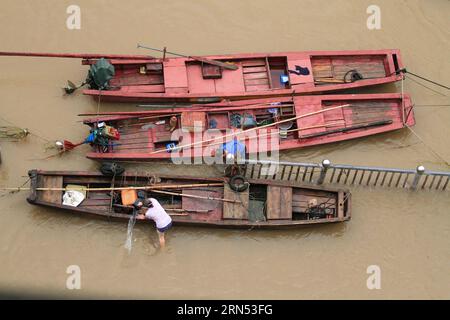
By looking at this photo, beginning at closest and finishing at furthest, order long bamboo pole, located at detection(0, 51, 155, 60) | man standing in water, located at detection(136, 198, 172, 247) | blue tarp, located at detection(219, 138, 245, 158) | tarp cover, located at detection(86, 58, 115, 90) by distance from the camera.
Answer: man standing in water, located at detection(136, 198, 172, 247) → blue tarp, located at detection(219, 138, 245, 158) → tarp cover, located at detection(86, 58, 115, 90) → long bamboo pole, located at detection(0, 51, 155, 60)

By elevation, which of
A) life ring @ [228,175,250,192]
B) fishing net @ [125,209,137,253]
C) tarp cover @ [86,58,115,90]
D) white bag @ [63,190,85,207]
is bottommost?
fishing net @ [125,209,137,253]

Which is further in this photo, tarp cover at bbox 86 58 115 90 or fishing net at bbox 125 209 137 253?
tarp cover at bbox 86 58 115 90

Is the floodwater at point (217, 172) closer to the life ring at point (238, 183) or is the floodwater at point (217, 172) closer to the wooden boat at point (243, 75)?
the wooden boat at point (243, 75)

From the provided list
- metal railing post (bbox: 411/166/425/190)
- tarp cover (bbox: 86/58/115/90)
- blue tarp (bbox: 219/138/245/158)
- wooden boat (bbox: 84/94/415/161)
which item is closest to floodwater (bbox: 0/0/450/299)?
metal railing post (bbox: 411/166/425/190)

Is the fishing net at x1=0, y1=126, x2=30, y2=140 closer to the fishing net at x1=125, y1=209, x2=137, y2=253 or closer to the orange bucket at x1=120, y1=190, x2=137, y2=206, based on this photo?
the orange bucket at x1=120, y1=190, x2=137, y2=206

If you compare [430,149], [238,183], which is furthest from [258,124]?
[430,149]

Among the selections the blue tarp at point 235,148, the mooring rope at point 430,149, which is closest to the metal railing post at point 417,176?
the mooring rope at point 430,149

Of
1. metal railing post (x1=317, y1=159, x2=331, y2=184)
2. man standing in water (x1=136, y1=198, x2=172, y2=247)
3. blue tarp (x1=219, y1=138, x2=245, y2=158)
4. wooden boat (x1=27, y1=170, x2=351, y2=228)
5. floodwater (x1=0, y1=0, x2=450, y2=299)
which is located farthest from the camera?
blue tarp (x1=219, y1=138, x2=245, y2=158)
